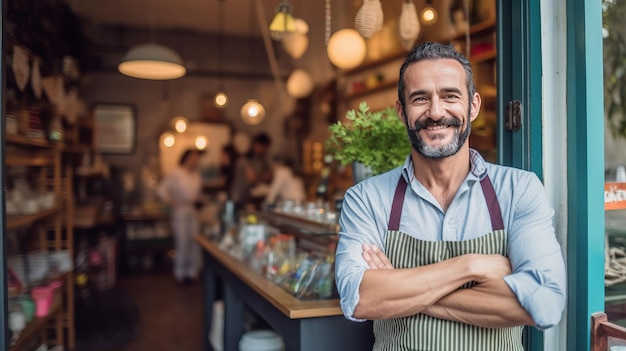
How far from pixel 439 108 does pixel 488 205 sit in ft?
1.18

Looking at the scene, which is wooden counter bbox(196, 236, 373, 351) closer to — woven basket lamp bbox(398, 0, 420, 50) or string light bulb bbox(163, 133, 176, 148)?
woven basket lamp bbox(398, 0, 420, 50)

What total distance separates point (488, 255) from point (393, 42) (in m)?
4.83

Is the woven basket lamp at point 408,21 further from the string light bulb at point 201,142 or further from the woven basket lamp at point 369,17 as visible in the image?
the string light bulb at point 201,142

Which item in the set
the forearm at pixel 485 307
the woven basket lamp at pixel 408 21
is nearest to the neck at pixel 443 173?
the forearm at pixel 485 307

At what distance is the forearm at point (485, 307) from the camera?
1518 mm

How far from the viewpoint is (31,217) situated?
3.77m

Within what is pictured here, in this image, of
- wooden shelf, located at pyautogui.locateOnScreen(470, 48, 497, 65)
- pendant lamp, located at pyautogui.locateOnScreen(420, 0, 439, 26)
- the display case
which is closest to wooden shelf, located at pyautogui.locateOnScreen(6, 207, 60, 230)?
the display case

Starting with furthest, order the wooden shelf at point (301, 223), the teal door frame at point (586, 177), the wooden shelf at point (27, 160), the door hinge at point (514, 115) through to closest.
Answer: the wooden shelf at point (27, 160)
the wooden shelf at point (301, 223)
the door hinge at point (514, 115)
the teal door frame at point (586, 177)

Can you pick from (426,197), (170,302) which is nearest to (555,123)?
(426,197)

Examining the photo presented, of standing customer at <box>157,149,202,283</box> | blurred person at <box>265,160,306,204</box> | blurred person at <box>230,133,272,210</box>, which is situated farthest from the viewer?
blurred person at <box>230,133,272,210</box>

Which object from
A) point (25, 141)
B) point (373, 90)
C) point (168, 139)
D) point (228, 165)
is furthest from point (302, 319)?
point (168, 139)

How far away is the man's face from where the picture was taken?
173 centimetres

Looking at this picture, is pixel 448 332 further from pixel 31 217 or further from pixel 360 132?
pixel 31 217

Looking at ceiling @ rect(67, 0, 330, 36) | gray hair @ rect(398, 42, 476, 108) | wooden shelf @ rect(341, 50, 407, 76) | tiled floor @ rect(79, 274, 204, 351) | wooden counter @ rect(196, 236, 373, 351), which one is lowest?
tiled floor @ rect(79, 274, 204, 351)
